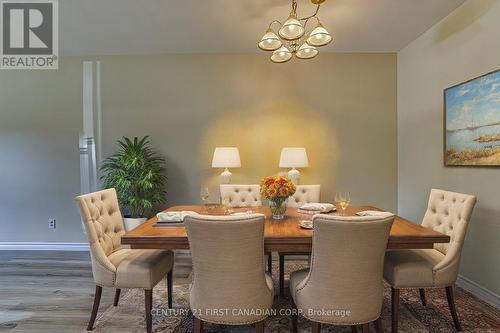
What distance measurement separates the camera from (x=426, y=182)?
334cm

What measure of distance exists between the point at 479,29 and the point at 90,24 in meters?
3.77

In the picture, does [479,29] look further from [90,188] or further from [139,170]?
[90,188]

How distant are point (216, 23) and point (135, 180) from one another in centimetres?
207

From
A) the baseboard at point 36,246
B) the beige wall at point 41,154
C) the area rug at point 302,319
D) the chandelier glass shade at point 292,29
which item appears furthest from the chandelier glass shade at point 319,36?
the baseboard at point 36,246

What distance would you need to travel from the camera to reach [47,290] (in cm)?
279

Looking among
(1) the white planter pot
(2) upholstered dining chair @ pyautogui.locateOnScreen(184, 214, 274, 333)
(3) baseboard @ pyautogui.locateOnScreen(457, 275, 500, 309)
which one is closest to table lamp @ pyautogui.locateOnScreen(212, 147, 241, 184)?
(1) the white planter pot

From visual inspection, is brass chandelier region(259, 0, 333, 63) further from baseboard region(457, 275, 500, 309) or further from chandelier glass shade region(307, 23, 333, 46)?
baseboard region(457, 275, 500, 309)

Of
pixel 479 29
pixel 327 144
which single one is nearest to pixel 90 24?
pixel 327 144

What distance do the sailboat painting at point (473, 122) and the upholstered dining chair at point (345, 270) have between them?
5.30 ft

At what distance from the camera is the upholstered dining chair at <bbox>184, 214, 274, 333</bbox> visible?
4.93 ft

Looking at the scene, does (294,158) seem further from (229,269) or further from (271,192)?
(229,269)

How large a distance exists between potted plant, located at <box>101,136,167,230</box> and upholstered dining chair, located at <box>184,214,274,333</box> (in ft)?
7.15

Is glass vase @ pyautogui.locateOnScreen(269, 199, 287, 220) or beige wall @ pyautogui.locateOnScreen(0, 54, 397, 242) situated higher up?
beige wall @ pyautogui.locateOnScreen(0, 54, 397, 242)

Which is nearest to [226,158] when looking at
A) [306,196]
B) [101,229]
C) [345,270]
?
[306,196]
